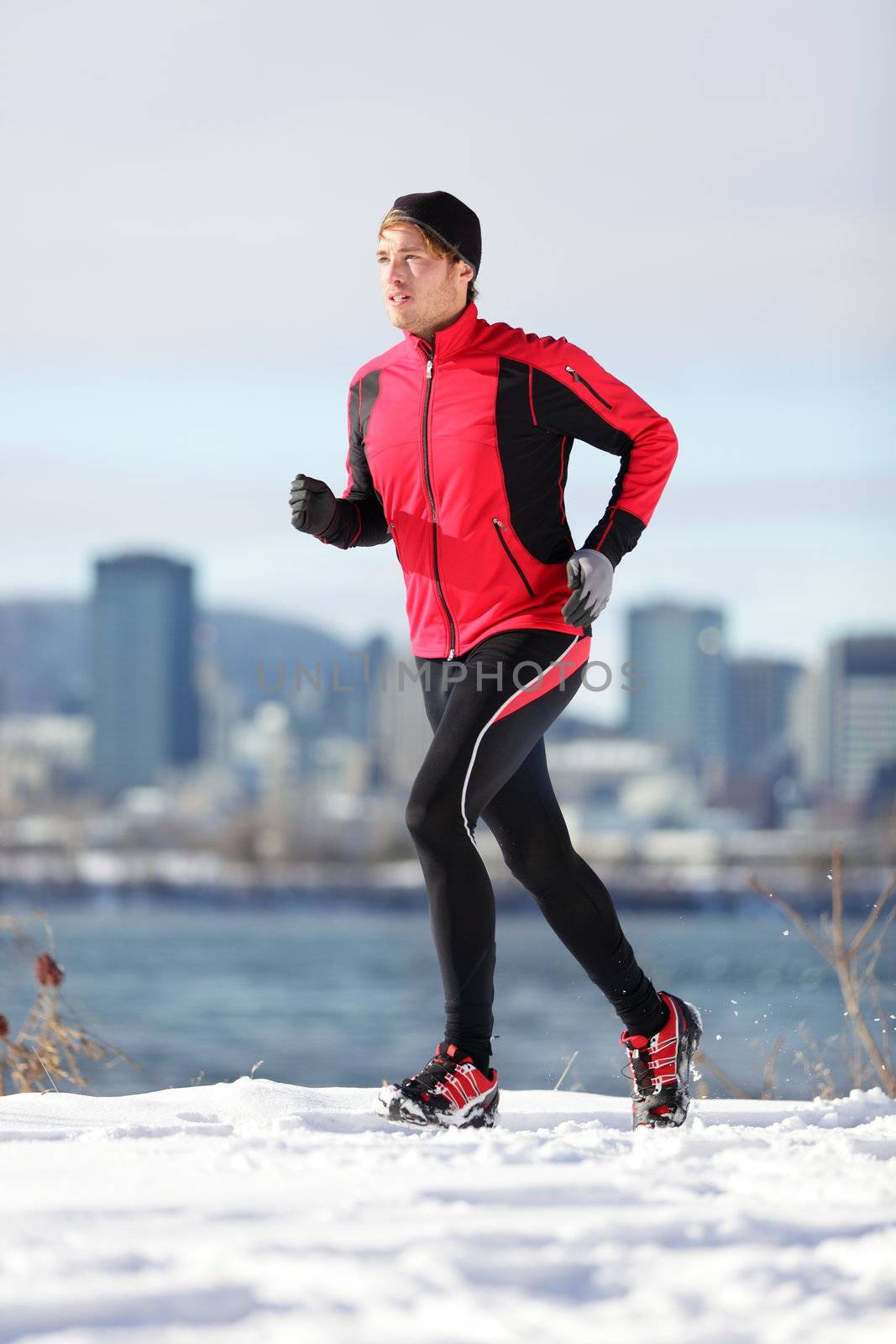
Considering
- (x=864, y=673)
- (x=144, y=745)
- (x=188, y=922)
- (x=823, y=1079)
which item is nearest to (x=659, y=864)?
(x=188, y=922)

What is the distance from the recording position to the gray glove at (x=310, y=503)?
319cm

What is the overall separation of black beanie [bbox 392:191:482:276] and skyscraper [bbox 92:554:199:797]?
6053 inches

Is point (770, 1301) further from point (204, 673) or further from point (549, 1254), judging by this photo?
point (204, 673)

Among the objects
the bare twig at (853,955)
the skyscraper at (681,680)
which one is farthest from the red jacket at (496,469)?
the skyscraper at (681,680)

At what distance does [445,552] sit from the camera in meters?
3.10

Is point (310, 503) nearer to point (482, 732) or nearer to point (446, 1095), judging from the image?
point (482, 732)

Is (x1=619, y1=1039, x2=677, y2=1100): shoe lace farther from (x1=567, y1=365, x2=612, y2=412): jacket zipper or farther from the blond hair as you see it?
the blond hair

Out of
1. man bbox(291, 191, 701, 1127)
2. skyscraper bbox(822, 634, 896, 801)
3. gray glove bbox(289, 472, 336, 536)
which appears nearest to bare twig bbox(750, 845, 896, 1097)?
man bbox(291, 191, 701, 1127)

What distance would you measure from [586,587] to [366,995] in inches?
1699

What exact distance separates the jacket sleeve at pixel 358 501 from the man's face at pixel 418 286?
171mm

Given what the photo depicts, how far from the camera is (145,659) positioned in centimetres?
16475

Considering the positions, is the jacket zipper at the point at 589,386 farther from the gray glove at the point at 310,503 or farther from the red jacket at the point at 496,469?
the gray glove at the point at 310,503

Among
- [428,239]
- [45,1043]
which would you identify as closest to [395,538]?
[428,239]

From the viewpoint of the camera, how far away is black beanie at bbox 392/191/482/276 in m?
3.16
